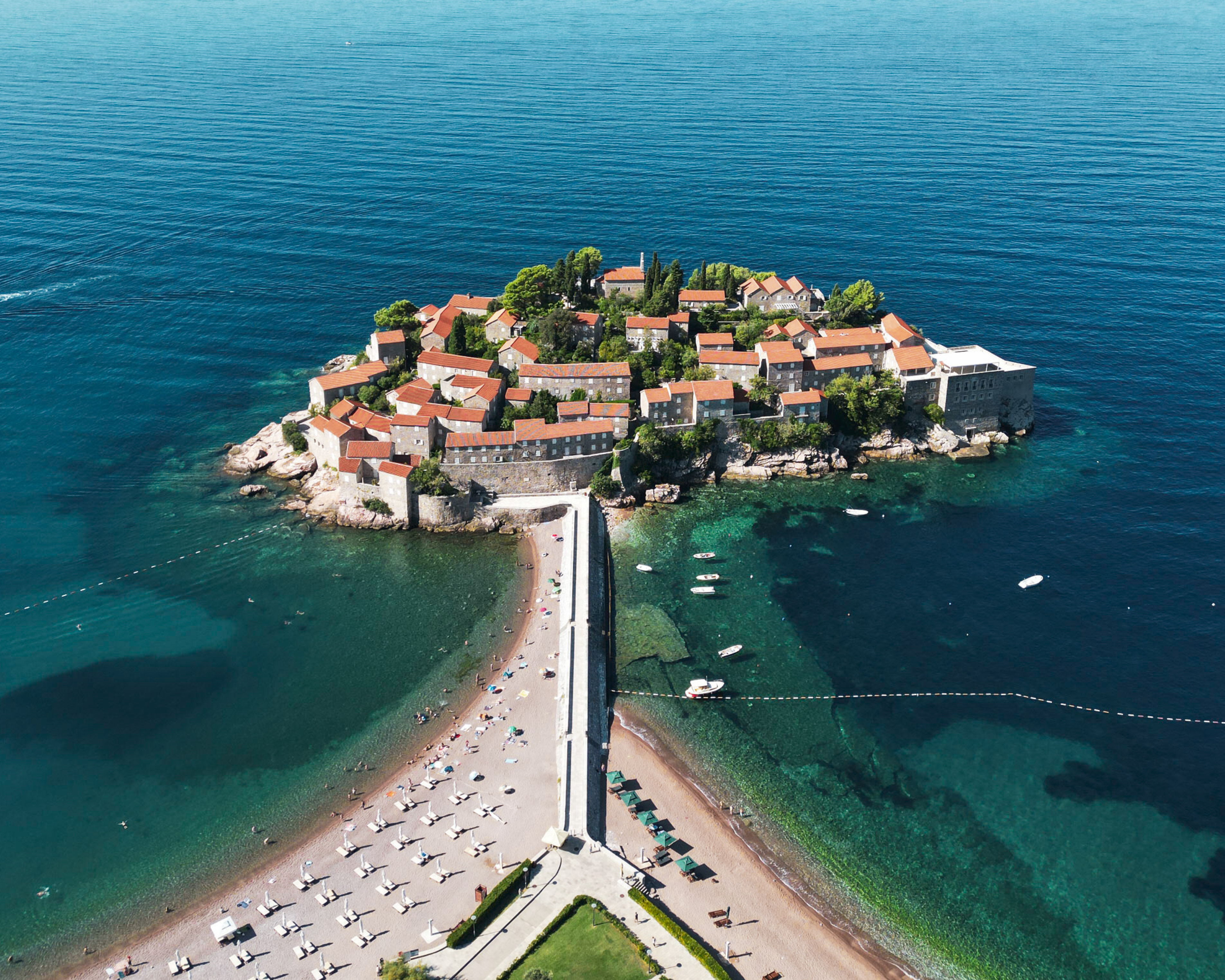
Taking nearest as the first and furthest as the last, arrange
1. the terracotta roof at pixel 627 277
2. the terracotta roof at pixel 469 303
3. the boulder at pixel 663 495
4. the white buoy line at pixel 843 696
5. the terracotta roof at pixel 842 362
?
the white buoy line at pixel 843 696 → the boulder at pixel 663 495 → the terracotta roof at pixel 842 362 → the terracotta roof at pixel 469 303 → the terracotta roof at pixel 627 277

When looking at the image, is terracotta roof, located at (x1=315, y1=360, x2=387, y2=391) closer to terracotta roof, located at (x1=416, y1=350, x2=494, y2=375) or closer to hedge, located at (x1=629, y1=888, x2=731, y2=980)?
terracotta roof, located at (x1=416, y1=350, x2=494, y2=375)

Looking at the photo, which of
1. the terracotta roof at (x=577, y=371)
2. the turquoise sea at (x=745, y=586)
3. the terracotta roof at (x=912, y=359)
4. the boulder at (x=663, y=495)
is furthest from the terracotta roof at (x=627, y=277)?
the terracotta roof at (x=912, y=359)

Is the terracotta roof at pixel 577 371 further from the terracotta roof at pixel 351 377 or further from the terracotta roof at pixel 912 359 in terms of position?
the terracotta roof at pixel 912 359

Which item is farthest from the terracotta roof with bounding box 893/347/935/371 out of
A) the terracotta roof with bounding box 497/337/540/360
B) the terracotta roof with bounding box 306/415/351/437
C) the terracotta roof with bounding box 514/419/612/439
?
the terracotta roof with bounding box 306/415/351/437

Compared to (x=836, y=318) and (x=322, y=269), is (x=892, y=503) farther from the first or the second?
(x=322, y=269)

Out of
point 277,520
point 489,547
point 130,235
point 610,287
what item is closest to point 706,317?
point 610,287

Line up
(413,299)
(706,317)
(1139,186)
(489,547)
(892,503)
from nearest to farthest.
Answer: (489,547) → (892,503) → (706,317) → (413,299) → (1139,186)
